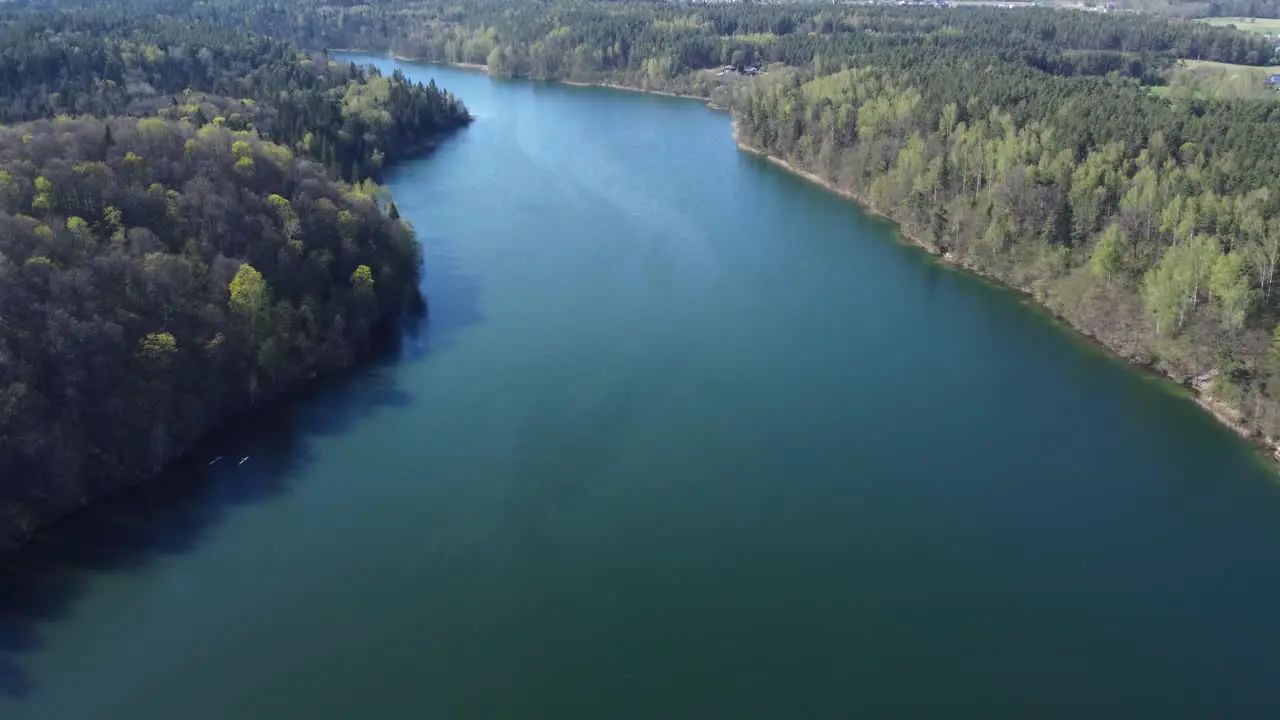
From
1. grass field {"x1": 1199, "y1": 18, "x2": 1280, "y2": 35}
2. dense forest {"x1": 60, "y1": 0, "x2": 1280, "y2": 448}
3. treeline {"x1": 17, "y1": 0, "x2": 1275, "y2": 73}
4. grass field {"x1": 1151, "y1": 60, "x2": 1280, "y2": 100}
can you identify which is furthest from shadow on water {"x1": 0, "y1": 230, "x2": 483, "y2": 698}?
grass field {"x1": 1199, "y1": 18, "x2": 1280, "y2": 35}

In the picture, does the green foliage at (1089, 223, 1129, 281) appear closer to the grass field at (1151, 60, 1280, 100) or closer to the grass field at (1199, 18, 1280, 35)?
the grass field at (1151, 60, 1280, 100)

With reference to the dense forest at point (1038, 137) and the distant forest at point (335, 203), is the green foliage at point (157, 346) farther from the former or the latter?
the dense forest at point (1038, 137)

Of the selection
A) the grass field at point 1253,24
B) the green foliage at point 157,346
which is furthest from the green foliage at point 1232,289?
the grass field at point 1253,24

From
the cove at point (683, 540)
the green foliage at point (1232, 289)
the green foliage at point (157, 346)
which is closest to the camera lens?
the cove at point (683, 540)

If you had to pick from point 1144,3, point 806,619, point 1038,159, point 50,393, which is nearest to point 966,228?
point 1038,159

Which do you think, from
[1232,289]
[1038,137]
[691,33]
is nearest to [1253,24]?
[691,33]
